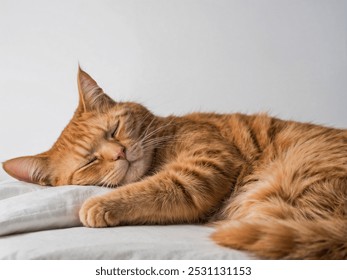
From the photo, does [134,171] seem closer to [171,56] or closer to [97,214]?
[97,214]

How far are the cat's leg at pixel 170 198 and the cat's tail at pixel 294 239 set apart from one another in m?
0.42

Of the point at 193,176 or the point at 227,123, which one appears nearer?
the point at 193,176

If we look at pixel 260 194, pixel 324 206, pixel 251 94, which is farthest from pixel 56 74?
pixel 324 206

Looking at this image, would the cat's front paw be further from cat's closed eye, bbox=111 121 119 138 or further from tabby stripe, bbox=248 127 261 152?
tabby stripe, bbox=248 127 261 152

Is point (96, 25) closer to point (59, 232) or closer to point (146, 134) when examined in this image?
point (146, 134)

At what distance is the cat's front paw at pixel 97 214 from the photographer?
1.80m

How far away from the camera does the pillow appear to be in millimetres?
1782

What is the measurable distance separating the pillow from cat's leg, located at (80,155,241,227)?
9cm

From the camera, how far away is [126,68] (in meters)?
3.66

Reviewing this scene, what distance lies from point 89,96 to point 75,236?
0.94 metres

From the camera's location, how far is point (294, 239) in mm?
1435

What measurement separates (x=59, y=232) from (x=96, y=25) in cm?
224

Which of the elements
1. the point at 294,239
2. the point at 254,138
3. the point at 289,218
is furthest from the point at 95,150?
the point at 294,239

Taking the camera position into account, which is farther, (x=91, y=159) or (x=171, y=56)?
(x=171, y=56)
